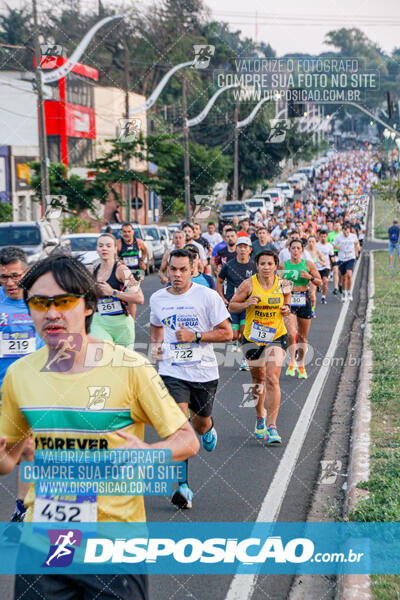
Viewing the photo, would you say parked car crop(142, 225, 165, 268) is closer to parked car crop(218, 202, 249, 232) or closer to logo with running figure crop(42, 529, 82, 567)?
parked car crop(218, 202, 249, 232)

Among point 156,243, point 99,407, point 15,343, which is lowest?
point 156,243

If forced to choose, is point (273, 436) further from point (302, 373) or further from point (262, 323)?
point (302, 373)

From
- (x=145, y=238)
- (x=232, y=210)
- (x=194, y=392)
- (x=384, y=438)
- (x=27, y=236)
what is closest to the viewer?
(x=194, y=392)

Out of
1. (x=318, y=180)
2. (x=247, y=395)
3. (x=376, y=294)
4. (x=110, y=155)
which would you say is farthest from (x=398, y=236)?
(x=318, y=180)

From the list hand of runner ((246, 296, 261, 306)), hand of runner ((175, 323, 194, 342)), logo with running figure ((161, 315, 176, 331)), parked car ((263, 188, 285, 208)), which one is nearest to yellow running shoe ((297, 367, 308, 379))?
hand of runner ((246, 296, 261, 306))

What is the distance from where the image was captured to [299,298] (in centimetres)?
1243

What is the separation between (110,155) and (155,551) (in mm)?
37992

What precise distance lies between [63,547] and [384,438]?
18.3 feet

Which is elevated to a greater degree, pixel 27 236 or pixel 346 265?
pixel 27 236

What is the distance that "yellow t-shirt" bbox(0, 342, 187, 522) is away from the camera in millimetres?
3100

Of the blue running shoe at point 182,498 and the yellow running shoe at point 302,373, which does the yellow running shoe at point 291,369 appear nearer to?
the yellow running shoe at point 302,373

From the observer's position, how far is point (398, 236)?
32.1 meters

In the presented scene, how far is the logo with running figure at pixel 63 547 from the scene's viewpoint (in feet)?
10.3

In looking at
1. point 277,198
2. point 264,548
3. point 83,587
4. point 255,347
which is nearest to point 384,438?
point 255,347
